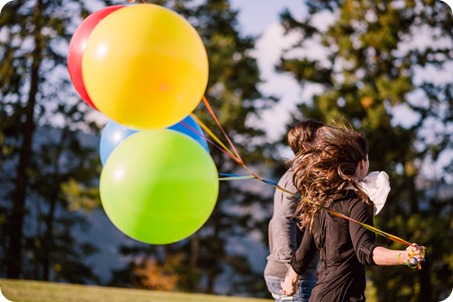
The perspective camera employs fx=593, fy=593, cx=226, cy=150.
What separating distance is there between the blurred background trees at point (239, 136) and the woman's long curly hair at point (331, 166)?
38.6 ft

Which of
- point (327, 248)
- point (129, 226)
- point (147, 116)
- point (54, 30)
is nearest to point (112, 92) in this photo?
point (147, 116)

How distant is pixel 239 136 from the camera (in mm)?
22406

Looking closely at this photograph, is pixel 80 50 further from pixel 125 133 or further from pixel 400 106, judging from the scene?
pixel 400 106

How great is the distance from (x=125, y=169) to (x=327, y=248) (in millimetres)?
1163

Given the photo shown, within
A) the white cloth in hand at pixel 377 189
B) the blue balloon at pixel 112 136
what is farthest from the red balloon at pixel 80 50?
the white cloth in hand at pixel 377 189

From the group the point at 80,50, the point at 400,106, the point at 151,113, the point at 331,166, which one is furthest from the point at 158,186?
the point at 400,106

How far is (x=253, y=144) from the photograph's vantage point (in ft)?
73.0

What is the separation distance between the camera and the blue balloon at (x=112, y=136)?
4.22 m

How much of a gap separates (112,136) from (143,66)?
1.21 metres

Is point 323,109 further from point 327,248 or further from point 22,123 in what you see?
point 327,248

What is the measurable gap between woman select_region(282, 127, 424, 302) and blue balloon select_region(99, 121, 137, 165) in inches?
58.5

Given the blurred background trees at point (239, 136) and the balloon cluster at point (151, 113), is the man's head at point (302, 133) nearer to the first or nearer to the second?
the balloon cluster at point (151, 113)

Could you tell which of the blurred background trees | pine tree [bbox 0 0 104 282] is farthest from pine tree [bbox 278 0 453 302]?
pine tree [bbox 0 0 104 282]

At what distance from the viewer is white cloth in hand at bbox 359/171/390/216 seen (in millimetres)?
2890
